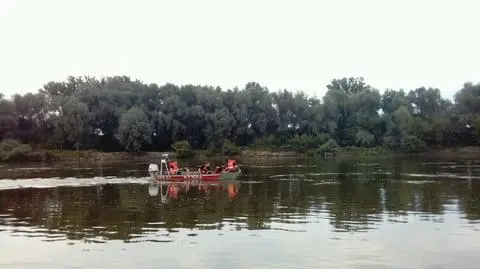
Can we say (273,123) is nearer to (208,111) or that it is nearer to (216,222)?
(208,111)

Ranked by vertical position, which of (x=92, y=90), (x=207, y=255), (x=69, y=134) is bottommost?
(x=207, y=255)

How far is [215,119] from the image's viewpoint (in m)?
110

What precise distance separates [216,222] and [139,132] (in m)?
81.9

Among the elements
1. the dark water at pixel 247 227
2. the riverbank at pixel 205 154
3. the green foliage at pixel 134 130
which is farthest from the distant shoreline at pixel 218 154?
the dark water at pixel 247 227

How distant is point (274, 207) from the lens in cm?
3005

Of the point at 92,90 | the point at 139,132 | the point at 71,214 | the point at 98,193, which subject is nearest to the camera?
the point at 71,214

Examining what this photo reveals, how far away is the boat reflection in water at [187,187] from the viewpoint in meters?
38.5

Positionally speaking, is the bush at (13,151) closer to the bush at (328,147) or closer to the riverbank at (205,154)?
the riverbank at (205,154)

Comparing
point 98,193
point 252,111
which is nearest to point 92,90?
point 252,111

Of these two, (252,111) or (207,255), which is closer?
(207,255)

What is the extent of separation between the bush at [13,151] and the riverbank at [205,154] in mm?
522

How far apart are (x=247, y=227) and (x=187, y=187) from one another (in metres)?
20.7

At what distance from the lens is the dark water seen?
1784 cm

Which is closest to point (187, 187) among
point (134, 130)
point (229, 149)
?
point (134, 130)
